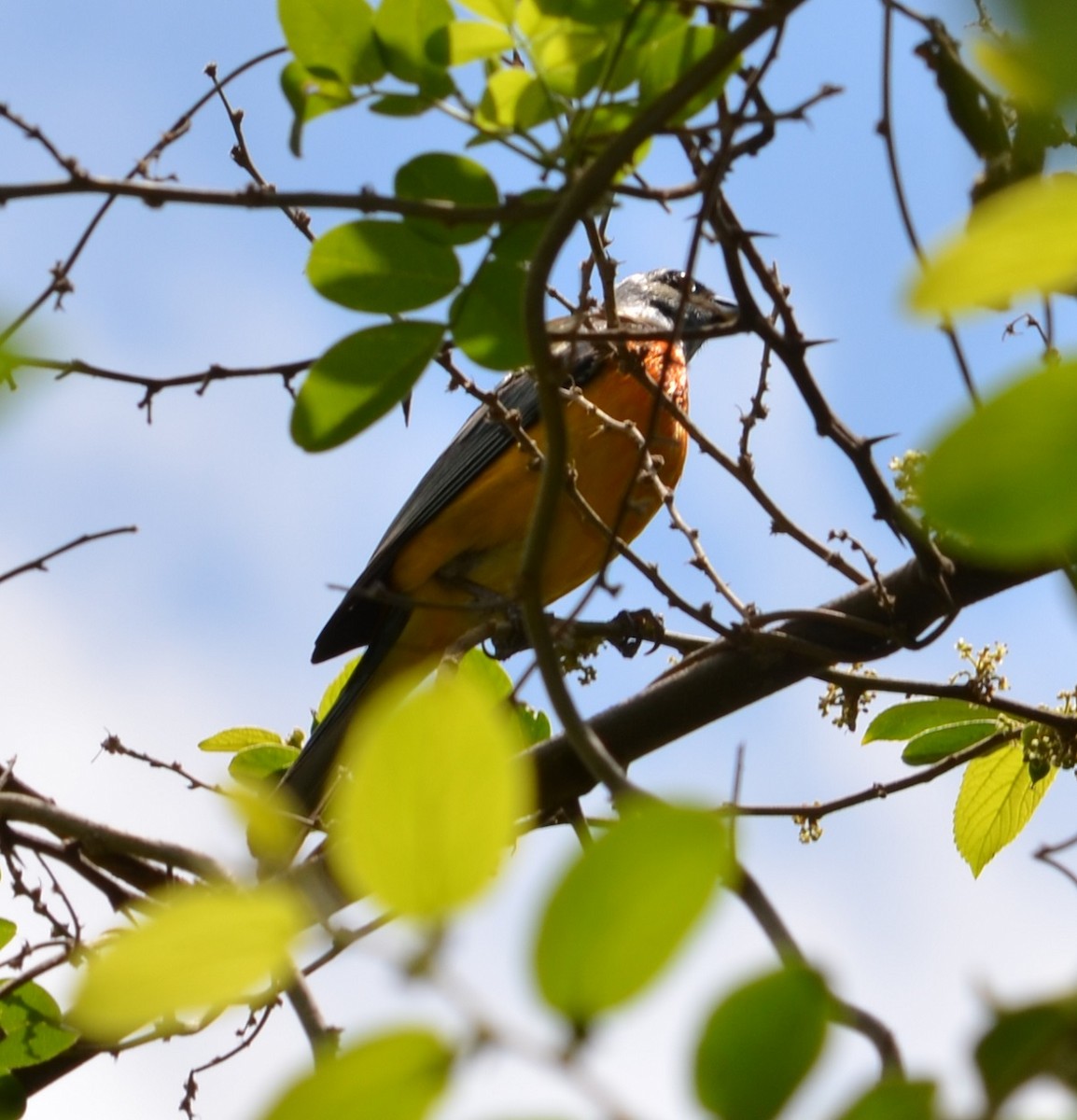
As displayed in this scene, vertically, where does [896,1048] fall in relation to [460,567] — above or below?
below

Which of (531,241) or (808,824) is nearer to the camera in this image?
(531,241)

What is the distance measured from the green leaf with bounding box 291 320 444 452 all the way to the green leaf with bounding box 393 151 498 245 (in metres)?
0.13

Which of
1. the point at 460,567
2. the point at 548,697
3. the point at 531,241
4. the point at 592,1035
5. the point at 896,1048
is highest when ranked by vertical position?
the point at 460,567

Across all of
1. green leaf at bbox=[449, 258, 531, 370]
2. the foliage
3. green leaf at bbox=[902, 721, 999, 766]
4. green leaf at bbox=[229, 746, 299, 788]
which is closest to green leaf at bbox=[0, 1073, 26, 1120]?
the foliage

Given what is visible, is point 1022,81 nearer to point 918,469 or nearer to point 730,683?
→ point 918,469

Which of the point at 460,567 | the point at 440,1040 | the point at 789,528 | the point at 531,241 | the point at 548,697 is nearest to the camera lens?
the point at 440,1040

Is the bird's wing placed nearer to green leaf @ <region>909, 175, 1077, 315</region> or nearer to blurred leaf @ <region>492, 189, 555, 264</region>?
blurred leaf @ <region>492, 189, 555, 264</region>

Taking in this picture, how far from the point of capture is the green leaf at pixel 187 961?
2.52 feet

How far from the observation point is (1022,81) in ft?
2.72

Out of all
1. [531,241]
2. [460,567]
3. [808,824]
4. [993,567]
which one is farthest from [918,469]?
[460,567]

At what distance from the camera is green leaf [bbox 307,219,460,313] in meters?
1.79

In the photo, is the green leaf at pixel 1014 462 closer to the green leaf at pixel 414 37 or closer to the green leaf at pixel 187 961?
the green leaf at pixel 187 961

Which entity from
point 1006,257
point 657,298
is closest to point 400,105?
point 1006,257

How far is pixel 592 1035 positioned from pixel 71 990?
0.28 meters
